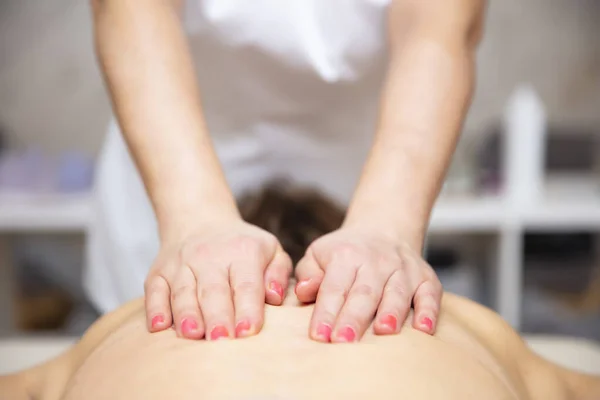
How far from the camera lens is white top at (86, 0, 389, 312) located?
0.89m

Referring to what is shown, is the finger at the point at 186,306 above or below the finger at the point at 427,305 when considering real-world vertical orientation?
above

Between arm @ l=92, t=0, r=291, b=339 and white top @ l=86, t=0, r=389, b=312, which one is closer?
arm @ l=92, t=0, r=291, b=339

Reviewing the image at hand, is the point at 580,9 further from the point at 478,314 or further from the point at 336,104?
the point at 478,314

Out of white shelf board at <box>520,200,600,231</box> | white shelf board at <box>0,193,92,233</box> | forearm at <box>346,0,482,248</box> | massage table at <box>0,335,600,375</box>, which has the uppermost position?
forearm at <box>346,0,482,248</box>

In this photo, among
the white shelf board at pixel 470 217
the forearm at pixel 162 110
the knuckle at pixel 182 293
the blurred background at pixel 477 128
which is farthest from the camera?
the blurred background at pixel 477 128

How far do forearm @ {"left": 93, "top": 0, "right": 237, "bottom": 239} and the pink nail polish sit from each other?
0.47ft

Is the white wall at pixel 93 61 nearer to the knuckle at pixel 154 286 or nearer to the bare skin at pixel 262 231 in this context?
the bare skin at pixel 262 231

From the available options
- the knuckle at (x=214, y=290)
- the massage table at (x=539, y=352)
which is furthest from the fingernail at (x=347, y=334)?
the massage table at (x=539, y=352)

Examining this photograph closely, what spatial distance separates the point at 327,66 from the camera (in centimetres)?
92

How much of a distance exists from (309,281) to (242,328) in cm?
9

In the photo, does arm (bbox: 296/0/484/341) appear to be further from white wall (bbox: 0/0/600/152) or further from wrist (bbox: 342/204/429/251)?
white wall (bbox: 0/0/600/152)

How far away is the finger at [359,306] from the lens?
1.63ft

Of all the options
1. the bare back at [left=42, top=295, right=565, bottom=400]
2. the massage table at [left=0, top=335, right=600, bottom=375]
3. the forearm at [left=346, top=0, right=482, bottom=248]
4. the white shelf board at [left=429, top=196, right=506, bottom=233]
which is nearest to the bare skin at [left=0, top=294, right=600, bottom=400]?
the bare back at [left=42, top=295, right=565, bottom=400]

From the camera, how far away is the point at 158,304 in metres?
0.55
